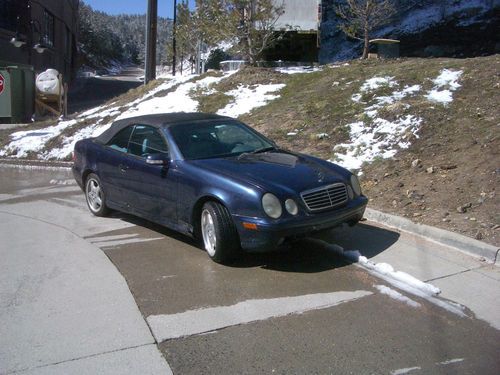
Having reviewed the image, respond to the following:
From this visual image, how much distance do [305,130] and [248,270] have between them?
558cm

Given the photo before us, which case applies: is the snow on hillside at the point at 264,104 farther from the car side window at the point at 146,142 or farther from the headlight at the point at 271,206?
the headlight at the point at 271,206

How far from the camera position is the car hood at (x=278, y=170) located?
5.41 m

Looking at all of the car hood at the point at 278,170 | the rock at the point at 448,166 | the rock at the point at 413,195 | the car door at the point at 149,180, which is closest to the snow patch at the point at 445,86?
the rock at the point at 448,166

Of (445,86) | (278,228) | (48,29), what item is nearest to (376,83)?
(445,86)

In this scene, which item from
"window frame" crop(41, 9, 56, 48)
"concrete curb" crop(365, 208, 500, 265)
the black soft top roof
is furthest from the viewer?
"window frame" crop(41, 9, 56, 48)

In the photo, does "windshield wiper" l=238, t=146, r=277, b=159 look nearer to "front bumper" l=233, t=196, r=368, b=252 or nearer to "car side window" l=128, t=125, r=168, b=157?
"car side window" l=128, t=125, r=168, b=157

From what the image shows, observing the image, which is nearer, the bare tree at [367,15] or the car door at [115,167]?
the car door at [115,167]

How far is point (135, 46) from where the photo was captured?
12438 cm

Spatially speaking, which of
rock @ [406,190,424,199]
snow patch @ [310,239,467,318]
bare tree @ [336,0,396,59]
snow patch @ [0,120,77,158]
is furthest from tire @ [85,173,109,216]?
bare tree @ [336,0,396,59]

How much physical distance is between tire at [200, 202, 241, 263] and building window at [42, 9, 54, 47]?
3240 cm

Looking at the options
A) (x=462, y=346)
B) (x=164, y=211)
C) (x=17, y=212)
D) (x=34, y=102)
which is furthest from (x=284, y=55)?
(x=462, y=346)

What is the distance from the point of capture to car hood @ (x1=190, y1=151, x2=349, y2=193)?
5414 millimetres

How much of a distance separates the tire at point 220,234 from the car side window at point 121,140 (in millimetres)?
1915

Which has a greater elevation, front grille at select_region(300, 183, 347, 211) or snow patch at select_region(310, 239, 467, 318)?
front grille at select_region(300, 183, 347, 211)
